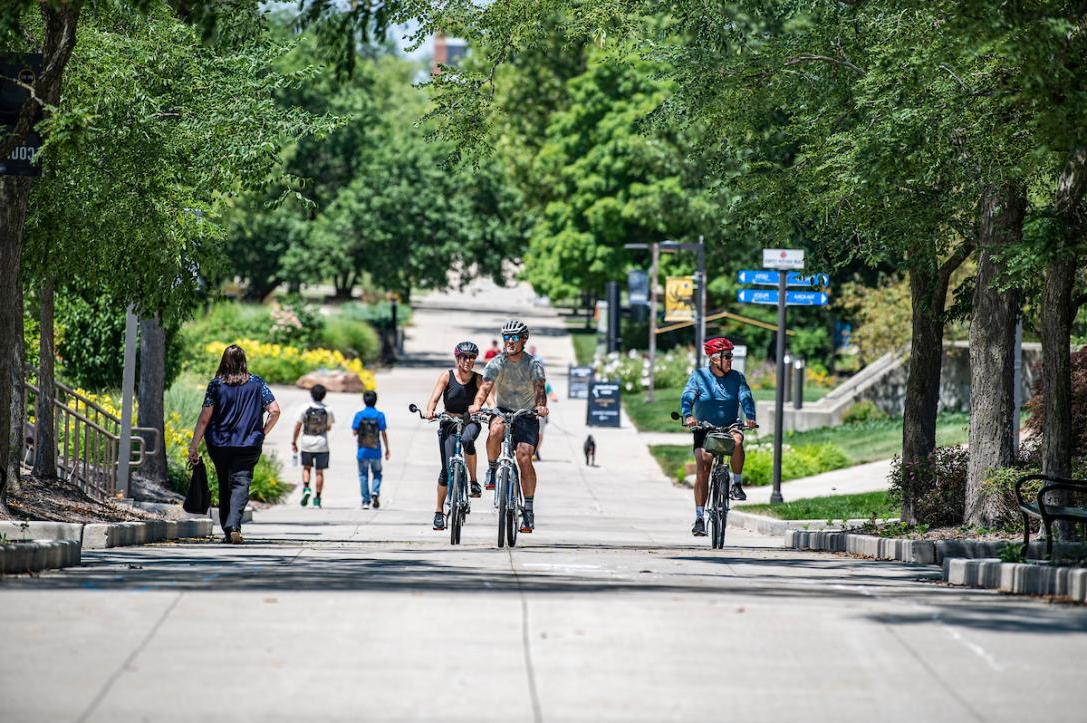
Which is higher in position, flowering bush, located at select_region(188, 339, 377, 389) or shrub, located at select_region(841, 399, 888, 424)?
flowering bush, located at select_region(188, 339, 377, 389)

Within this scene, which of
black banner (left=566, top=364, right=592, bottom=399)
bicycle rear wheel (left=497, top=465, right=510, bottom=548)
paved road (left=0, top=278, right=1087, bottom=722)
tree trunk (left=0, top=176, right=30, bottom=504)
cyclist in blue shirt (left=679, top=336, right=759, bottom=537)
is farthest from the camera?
black banner (left=566, top=364, right=592, bottom=399)

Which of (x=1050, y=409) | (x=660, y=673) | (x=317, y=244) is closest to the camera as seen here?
(x=660, y=673)

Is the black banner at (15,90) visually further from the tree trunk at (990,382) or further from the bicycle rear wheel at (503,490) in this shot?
the tree trunk at (990,382)

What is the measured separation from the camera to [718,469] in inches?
611

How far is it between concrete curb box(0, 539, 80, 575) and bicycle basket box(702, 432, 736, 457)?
19.3 feet

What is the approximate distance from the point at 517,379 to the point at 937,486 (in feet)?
17.3

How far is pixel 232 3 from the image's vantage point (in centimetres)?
1747

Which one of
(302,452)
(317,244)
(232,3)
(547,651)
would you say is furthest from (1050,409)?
(317,244)

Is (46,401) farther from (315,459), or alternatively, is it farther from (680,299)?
(680,299)

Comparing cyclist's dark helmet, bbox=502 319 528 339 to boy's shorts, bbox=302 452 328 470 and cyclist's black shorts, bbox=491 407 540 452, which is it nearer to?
cyclist's black shorts, bbox=491 407 540 452

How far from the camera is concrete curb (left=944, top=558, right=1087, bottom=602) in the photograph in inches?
401

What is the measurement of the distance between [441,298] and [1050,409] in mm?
96282

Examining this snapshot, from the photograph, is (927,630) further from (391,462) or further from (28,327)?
(391,462)

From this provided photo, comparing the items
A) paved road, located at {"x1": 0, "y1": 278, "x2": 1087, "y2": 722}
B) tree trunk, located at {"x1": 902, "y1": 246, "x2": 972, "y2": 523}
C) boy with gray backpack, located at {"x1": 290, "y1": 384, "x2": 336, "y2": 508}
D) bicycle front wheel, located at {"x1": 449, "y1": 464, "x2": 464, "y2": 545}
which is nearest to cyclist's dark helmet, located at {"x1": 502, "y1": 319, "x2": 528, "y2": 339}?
bicycle front wheel, located at {"x1": 449, "y1": 464, "x2": 464, "y2": 545}
